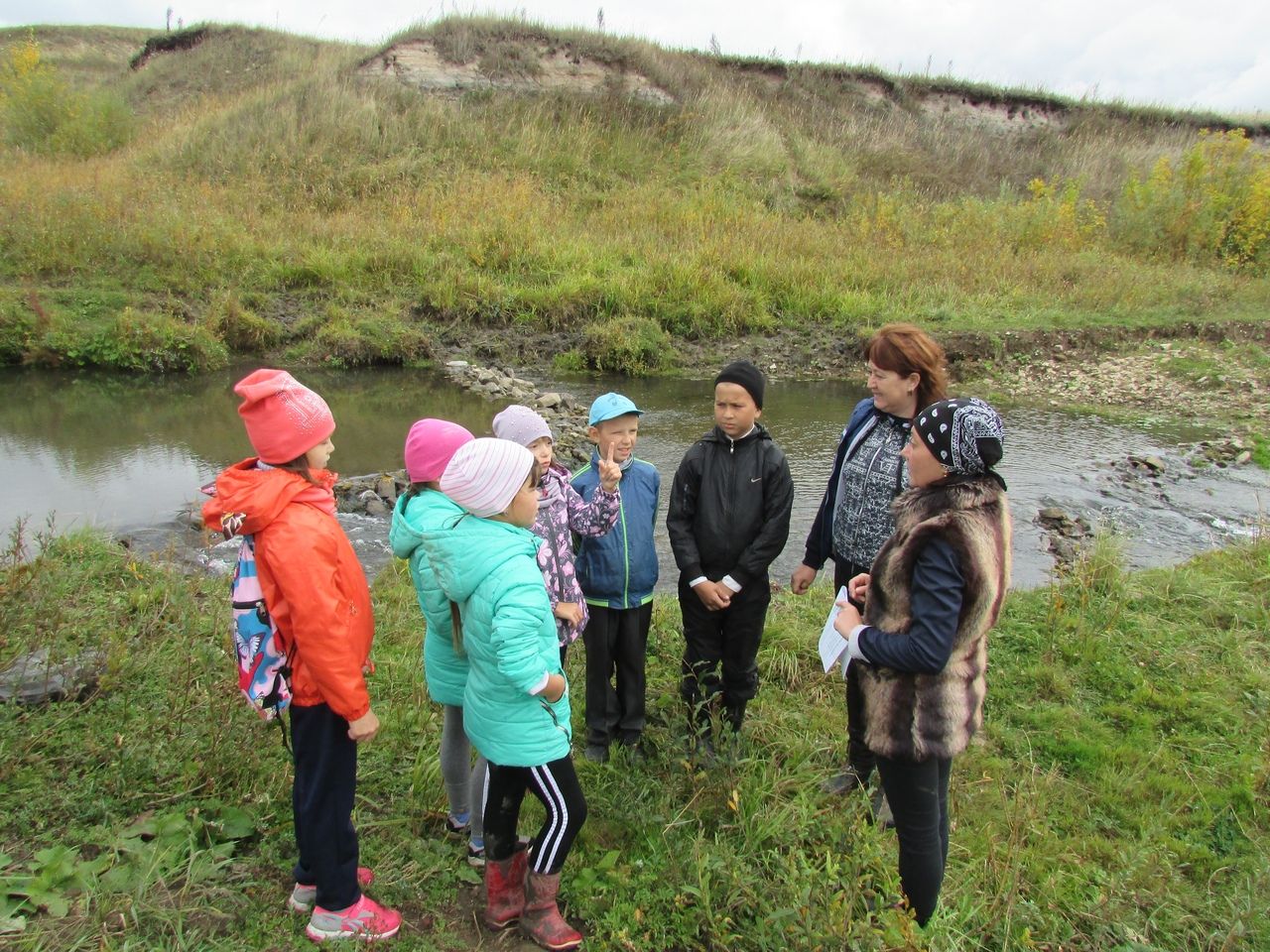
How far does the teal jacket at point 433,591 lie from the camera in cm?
248

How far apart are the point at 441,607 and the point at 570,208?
57.3ft

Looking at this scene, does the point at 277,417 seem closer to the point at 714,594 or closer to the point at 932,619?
the point at 714,594

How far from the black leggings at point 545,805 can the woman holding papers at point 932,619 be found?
0.94m

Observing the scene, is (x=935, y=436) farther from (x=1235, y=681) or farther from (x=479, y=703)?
(x=1235, y=681)

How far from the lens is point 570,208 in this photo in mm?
18562

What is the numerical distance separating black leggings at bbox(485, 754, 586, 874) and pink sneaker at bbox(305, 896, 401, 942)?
35 centimetres

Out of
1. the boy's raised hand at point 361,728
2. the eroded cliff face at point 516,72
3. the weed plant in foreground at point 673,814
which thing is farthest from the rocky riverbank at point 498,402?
the eroded cliff face at point 516,72

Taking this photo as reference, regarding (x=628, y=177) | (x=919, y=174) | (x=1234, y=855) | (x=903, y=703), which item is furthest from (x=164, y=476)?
(x=919, y=174)

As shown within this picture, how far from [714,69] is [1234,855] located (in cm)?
2838

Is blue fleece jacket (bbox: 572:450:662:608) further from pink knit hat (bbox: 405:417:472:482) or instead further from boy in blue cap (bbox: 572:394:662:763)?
pink knit hat (bbox: 405:417:472:482)

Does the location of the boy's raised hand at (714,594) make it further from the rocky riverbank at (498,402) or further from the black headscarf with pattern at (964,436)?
the rocky riverbank at (498,402)

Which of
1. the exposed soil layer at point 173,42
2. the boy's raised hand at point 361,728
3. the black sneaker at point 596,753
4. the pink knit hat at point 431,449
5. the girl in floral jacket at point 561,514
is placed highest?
the exposed soil layer at point 173,42

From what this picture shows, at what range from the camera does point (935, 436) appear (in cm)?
231

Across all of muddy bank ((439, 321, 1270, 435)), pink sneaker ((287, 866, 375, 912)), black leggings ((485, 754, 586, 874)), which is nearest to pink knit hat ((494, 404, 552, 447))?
black leggings ((485, 754, 586, 874))
